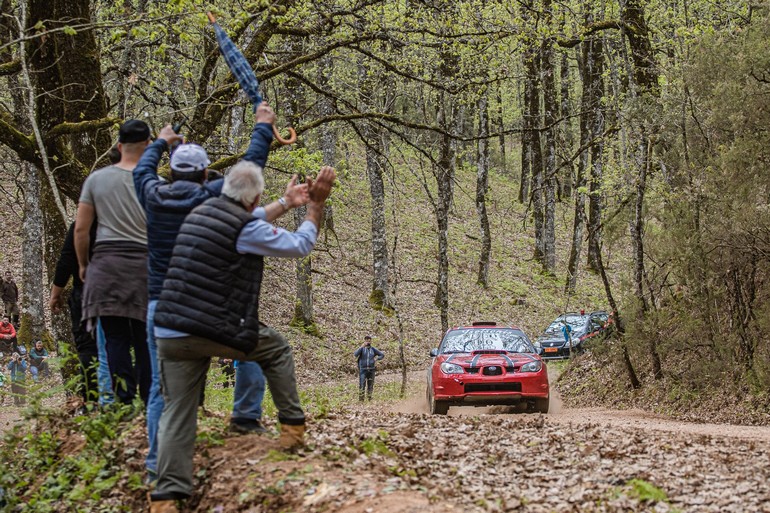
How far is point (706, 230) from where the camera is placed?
45.9ft

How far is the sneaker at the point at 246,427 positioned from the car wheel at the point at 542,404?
27.6 feet

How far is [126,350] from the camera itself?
6.93 meters

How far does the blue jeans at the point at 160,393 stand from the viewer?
5.92 m

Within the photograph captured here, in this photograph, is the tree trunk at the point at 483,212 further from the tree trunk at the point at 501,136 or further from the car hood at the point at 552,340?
the tree trunk at the point at 501,136

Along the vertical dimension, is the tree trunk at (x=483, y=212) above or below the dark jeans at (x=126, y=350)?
above

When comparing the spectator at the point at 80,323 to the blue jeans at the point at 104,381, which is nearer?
the blue jeans at the point at 104,381

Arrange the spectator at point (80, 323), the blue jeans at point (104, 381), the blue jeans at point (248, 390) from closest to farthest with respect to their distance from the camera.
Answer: the blue jeans at point (248, 390), the blue jeans at point (104, 381), the spectator at point (80, 323)

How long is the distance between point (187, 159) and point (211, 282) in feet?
3.82

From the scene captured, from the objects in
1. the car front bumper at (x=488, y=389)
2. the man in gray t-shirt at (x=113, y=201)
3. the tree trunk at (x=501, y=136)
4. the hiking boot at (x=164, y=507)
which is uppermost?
the tree trunk at (x=501, y=136)

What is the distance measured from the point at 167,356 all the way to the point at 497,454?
3301 mm

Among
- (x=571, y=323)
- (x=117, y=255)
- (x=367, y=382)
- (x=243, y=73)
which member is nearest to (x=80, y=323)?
(x=117, y=255)

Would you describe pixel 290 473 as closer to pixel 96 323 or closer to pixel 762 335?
pixel 96 323

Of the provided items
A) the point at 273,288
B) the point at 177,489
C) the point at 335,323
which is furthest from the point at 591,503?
the point at 273,288

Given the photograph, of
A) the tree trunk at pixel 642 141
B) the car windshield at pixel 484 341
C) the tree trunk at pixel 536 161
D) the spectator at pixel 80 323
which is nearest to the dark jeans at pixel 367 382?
the car windshield at pixel 484 341
